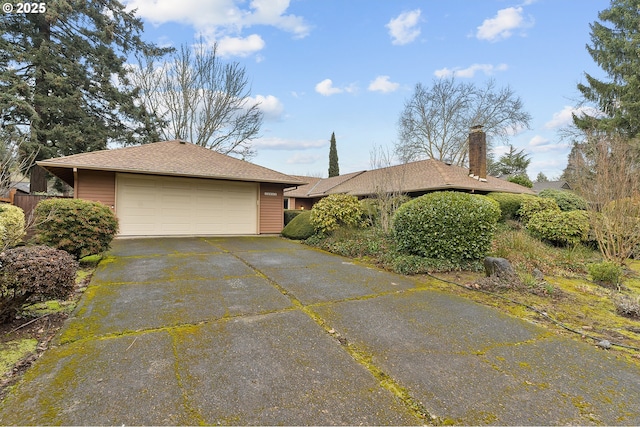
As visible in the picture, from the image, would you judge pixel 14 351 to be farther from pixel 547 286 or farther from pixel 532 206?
pixel 532 206

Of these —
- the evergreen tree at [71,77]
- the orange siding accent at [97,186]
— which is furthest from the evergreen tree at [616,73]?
the evergreen tree at [71,77]

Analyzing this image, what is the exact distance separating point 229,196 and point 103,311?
851 centimetres

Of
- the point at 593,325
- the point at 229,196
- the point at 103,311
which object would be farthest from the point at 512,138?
the point at 103,311

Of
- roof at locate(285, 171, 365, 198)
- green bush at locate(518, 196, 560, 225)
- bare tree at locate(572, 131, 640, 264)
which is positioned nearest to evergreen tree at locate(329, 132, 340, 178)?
roof at locate(285, 171, 365, 198)

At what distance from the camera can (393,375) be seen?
7.46 ft

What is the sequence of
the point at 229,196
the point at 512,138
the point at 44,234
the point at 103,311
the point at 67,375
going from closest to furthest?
the point at 67,375, the point at 103,311, the point at 44,234, the point at 229,196, the point at 512,138

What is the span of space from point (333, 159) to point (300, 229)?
1786cm

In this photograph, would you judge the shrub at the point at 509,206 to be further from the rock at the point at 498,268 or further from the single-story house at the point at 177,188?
the single-story house at the point at 177,188

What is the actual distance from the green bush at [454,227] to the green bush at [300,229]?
4944 mm

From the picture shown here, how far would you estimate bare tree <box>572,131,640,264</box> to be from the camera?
20.4ft

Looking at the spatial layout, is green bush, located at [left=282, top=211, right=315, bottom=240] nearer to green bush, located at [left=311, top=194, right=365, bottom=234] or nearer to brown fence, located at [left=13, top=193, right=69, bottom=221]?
green bush, located at [left=311, top=194, right=365, bottom=234]

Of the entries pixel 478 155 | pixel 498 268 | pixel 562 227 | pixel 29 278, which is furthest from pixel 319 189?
pixel 29 278

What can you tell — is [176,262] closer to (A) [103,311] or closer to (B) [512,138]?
(A) [103,311]

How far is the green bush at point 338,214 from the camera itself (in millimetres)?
9648
